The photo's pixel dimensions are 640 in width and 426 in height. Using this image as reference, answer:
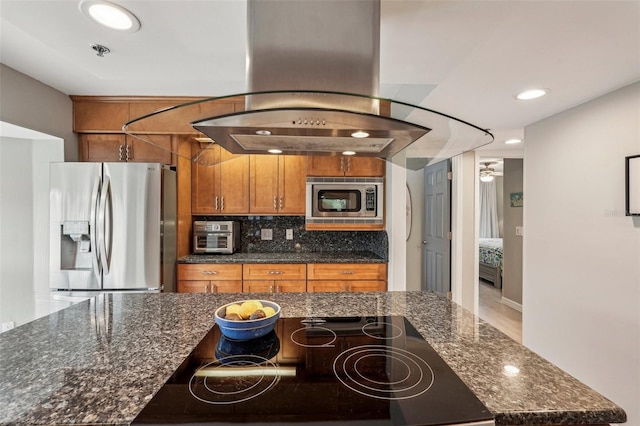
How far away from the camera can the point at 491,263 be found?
220 inches

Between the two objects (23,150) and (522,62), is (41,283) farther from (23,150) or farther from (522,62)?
(522,62)

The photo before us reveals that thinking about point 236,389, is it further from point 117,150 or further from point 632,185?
point 117,150

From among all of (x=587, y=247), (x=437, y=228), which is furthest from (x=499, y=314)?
(x=587, y=247)

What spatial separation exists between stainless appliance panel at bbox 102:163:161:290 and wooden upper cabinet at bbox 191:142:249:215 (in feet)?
2.02

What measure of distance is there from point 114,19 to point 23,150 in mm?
2142

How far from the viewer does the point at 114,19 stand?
1324mm

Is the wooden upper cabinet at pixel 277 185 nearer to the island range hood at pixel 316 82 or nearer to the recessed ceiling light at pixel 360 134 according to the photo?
the island range hood at pixel 316 82

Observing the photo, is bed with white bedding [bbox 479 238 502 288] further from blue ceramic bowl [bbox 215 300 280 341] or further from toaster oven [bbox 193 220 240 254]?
blue ceramic bowl [bbox 215 300 280 341]

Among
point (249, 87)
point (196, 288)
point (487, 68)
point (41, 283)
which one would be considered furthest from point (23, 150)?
point (487, 68)

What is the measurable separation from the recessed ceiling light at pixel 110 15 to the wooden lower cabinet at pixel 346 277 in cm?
220

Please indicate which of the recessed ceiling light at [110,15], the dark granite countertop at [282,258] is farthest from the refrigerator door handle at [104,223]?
the recessed ceiling light at [110,15]

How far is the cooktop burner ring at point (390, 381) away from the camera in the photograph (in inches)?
31.2

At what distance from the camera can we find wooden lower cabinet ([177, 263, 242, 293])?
9.31 ft

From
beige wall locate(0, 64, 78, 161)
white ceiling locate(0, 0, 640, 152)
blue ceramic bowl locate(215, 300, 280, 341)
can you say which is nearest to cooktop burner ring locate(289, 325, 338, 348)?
blue ceramic bowl locate(215, 300, 280, 341)
